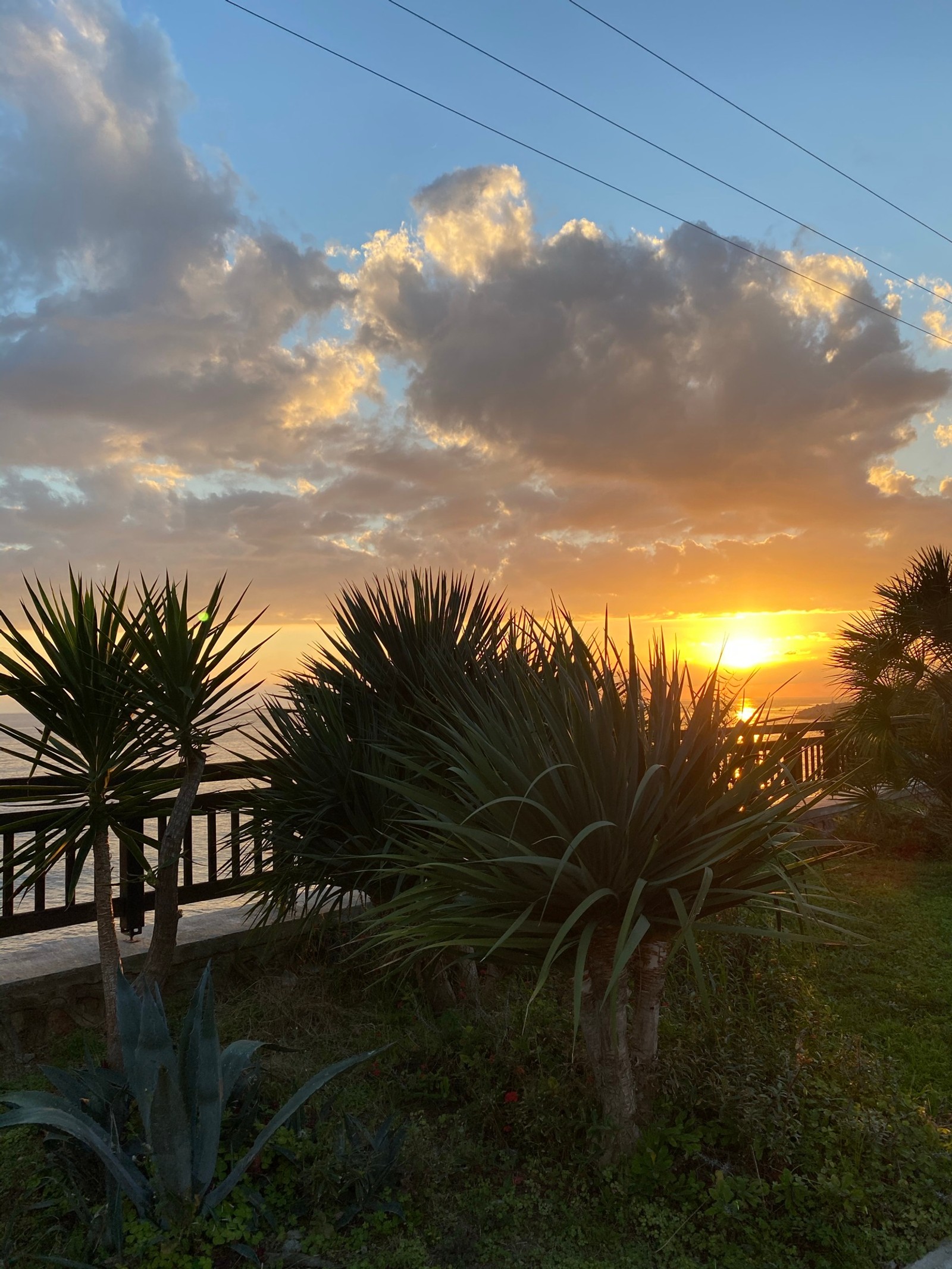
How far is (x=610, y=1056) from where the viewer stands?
3.08 m

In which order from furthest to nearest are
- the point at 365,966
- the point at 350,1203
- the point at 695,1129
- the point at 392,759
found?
the point at 365,966 → the point at 392,759 → the point at 695,1129 → the point at 350,1203

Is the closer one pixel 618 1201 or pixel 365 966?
pixel 618 1201

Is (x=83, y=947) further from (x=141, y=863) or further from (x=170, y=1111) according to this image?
(x=170, y=1111)

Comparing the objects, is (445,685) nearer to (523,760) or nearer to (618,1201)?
(523,760)

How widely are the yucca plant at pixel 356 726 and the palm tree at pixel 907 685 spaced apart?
5593 mm

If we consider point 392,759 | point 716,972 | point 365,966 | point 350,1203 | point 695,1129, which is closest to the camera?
point 350,1203

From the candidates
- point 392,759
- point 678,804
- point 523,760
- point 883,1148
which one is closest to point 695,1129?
point 883,1148

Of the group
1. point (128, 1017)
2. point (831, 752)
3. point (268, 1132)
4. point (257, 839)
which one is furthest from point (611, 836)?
point (831, 752)

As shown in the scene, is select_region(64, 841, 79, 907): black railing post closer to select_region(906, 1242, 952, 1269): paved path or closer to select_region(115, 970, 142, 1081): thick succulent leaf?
select_region(115, 970, 142, 1081): thick succulent leaf

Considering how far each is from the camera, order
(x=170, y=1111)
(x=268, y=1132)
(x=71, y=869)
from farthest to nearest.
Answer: (x=71, y=869), (x=268, y=1132), (x=170, y=1111)

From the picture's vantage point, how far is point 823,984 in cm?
529

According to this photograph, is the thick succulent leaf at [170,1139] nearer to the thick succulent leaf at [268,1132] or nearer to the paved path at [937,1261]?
the thick succulent leaf at [268,1132]

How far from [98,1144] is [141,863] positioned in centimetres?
212

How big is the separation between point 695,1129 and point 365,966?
251cm
